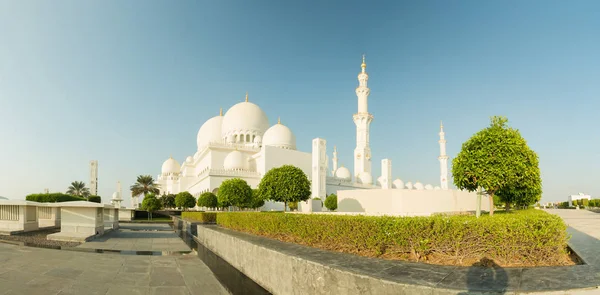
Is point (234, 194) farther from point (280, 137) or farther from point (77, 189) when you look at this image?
point (77, 189)

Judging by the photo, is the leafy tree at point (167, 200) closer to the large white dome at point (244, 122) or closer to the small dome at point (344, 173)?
the large white dome at point (244, 122)

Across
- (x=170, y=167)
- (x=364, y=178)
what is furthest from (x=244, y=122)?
(x=170, y=167)

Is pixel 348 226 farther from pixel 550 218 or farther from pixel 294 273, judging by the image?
pixel 550 218

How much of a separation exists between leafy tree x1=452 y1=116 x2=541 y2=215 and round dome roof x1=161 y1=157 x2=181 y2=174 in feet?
192

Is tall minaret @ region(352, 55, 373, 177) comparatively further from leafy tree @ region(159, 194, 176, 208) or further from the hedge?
the hedge

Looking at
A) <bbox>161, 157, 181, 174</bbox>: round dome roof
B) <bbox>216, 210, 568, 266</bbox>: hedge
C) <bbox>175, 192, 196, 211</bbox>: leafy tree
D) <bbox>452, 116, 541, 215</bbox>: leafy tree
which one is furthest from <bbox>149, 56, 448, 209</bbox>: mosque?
<bbox>216, 210, 568, 266</bbox>: hedge

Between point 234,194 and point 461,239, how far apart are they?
23900 millimetres

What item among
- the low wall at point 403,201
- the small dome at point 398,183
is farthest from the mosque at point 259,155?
the low wall at point 403,201

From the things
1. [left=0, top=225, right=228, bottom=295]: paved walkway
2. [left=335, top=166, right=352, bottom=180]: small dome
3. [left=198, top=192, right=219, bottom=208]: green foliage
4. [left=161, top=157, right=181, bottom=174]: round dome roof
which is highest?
[left=161, top=157, right=181, bottom=174]: round dome roof

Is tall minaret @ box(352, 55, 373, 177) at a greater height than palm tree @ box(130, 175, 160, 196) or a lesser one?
greater

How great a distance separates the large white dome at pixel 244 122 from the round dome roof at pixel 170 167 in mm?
16527

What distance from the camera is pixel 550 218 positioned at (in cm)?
498

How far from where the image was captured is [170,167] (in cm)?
6275

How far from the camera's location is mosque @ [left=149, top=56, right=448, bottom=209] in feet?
136
